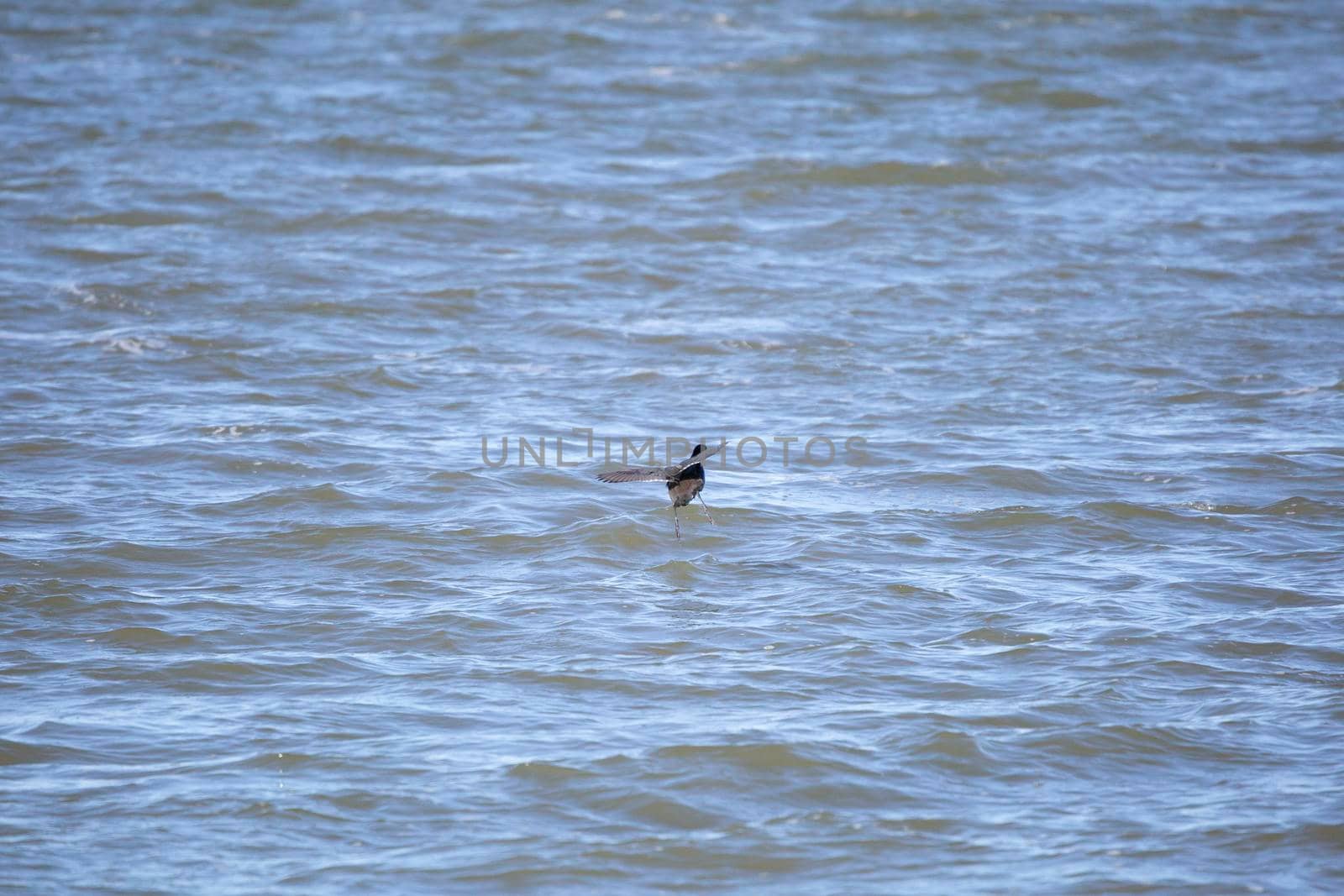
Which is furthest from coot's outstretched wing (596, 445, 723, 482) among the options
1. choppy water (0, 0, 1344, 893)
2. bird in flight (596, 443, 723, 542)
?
choppy water (0, 0, 1344, 893)

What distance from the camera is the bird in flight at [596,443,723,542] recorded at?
7082 millimetres

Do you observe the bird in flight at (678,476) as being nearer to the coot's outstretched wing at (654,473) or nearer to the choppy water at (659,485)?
the coot's outstretched wing at (654,473)

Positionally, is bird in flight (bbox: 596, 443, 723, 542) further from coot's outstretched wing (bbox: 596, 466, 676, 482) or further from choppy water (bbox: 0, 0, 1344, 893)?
choppy water (bbox: 0, 0, 1344, 893)

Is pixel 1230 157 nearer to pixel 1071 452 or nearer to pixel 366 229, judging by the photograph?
pixel 1071 452

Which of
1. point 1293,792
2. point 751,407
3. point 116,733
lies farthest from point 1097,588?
point 116,733

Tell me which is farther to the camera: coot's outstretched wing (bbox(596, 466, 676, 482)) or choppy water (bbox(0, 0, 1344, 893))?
coot's outstretched wing (bbox(596, 466, 676, 482))

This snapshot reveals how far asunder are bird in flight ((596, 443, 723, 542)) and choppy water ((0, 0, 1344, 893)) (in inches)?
19.2

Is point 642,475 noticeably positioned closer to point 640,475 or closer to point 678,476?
point 640,475

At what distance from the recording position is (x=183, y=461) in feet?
30.7

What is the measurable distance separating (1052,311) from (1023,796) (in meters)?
7.34

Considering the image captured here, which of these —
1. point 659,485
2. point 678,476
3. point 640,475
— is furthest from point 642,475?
point 659,485

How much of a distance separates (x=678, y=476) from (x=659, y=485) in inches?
86.2

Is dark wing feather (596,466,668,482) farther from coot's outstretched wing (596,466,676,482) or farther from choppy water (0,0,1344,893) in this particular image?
Answer: choppy water (0,0,1344,893)

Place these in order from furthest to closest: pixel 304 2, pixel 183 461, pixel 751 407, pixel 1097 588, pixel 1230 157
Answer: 1. pixel 304 2
2. pixel 1230 157
3. pixel 751 407
4. pixel 183 461
5. pixel 1097 588
